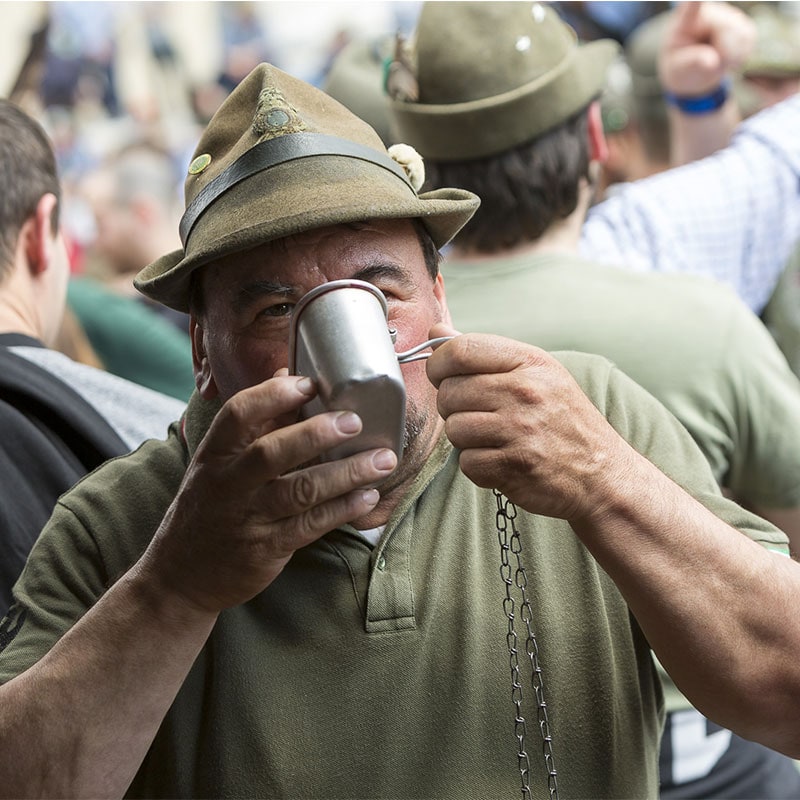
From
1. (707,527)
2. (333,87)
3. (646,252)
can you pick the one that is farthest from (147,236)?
(707,527)

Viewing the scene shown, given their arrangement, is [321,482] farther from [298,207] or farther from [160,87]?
[160,87]

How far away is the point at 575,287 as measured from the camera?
2.67 m

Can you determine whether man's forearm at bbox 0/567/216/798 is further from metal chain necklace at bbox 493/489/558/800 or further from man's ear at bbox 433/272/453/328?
man's ear at bbox 433/272/453/328

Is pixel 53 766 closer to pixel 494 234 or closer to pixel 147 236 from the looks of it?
pixel 494 234

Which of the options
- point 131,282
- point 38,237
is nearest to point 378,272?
point 38,237

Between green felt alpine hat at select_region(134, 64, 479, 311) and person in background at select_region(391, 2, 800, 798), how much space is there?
67 centimetres

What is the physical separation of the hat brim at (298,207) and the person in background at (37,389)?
0.67m

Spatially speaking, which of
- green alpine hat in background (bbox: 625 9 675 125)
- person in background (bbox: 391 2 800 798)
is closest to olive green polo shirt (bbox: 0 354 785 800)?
person in background (bbox: 391 2 800 798)

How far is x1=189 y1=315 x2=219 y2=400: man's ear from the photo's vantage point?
6.57 ft

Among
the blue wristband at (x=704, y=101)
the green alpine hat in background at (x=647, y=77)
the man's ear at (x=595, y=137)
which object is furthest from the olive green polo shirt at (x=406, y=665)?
the green alpine hat in background at (x=647, y=77)

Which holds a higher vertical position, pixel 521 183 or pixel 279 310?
pixel 279 310

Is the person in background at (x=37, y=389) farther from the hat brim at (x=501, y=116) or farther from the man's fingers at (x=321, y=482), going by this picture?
the man's fingers at (x=321, y=482)

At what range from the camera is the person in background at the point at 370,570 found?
5.25 feet

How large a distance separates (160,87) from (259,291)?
1313 cm
